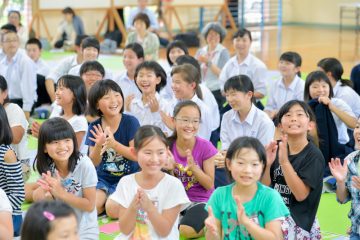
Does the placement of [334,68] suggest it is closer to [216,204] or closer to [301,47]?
[216,204]

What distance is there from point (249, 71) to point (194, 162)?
3144mm

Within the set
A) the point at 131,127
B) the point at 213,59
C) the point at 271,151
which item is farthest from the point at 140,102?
the point at 213,59

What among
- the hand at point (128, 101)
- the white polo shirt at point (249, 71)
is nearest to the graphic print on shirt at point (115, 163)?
the hand at point (128, 101)

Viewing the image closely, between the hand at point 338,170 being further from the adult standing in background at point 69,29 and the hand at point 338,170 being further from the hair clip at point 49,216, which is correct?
the adult standing in background at point 69,29

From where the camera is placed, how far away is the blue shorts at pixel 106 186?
4539 mm

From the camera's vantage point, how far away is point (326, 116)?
207 inches

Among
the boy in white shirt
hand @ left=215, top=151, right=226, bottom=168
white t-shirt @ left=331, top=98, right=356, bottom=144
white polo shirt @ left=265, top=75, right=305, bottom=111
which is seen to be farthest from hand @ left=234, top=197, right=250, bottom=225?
the boy in white shirt

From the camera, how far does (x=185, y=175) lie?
13.5 feet

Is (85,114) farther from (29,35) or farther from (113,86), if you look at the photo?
(29,35)

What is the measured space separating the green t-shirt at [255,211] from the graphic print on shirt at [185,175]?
1.08m

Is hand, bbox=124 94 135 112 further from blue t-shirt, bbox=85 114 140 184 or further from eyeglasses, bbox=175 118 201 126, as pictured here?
eyeglasses, bbox=175 118 201 126

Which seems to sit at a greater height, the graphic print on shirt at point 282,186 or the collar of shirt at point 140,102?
the collar of shirt at point 140,102

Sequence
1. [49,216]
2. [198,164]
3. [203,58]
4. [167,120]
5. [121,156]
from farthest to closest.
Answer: [203,58], [167,120], [121,156], [198,164], [49,216]

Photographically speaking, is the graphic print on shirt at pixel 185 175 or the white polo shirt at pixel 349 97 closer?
the graphic print on shirt at pixel 185 175
